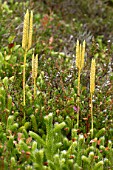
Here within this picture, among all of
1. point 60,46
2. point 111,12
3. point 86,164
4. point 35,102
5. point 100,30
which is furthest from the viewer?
point 111,12

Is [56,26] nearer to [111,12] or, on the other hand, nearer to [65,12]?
[65,12]

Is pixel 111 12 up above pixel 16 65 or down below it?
above

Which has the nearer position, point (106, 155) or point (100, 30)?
point (106, 155)

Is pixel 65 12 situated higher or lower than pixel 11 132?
higher

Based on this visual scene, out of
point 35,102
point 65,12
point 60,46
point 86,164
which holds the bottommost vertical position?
point 86,164

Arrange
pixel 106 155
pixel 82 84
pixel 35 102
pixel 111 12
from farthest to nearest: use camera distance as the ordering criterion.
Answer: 1. pixel 111 12
2. pixel 82 84
3. pixel 35 102
4. pixel 106 155

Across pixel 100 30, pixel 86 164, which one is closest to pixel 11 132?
pixel 86 164

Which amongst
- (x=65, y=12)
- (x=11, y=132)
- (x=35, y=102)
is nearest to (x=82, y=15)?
(x=65, y=12)

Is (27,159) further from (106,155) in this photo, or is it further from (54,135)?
(106,155)

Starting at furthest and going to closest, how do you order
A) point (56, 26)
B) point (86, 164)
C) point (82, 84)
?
1. point (56, 26)
2. point (82, 84)
3. point (86, 164)
